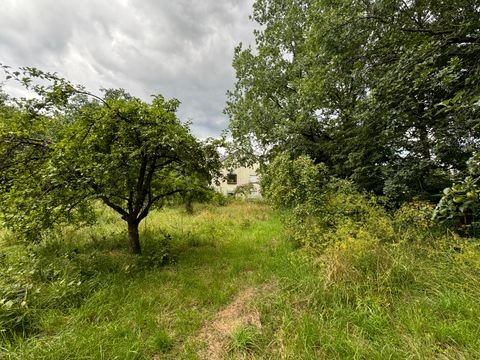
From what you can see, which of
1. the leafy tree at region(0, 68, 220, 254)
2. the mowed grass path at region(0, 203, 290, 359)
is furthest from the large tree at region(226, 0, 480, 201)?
the leafy tree at region(0, 68, 220, 254)

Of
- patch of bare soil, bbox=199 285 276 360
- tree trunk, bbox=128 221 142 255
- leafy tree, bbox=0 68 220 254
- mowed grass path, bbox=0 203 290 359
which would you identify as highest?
leafy tree, bbox=0 68 220 254

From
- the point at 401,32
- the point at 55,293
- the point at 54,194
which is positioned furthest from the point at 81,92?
the point at 401,32

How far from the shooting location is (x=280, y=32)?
952 cm

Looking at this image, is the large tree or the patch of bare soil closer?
the patch of bare soil

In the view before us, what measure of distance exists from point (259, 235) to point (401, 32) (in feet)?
17.5

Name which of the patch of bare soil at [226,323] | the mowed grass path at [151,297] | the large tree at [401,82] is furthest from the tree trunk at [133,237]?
the large tree at [401,82]

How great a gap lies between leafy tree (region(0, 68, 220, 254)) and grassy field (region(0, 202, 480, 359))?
85cm

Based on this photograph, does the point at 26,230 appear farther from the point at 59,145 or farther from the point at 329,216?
the point at 329,216

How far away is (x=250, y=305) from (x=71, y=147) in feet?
10.9

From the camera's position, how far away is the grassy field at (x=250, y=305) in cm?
188

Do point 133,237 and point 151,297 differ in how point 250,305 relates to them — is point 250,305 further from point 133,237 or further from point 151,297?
point 133,237

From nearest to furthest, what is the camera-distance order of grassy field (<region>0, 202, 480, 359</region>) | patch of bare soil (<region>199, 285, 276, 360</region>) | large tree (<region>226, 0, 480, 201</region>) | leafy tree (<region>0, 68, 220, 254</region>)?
grassy field (<region>0, 202, 480, 359</region>) < patch of bare soil (<region>199, 285, 276, 360</region>) < leafy tree (<region>0, 68, 220, 254</region>) < large tree (<region>226, 0, 480, 201</region>)

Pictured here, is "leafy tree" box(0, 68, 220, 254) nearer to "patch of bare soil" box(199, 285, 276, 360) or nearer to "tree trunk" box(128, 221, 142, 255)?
"tree trunk" box(128, 221, 142, 255)

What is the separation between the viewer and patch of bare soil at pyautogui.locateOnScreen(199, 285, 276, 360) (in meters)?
2.03
